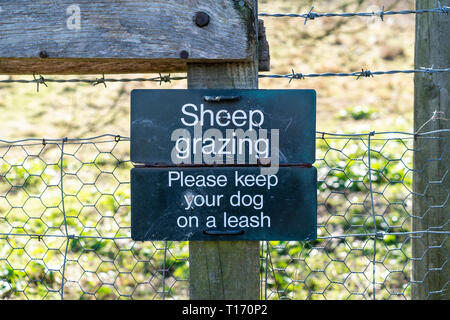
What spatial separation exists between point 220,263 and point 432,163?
1.03 meters

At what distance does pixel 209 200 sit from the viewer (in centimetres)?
178

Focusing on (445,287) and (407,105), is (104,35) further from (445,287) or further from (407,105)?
(407,105)

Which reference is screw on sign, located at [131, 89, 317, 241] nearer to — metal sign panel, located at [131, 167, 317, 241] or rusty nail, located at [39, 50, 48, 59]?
metal sign panel, located at [131, 167, 317, 241]

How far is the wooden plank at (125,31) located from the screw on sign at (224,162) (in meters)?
0.14

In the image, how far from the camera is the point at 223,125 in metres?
1.77

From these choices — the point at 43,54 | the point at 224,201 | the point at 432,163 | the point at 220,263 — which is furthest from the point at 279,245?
the point at 43,54

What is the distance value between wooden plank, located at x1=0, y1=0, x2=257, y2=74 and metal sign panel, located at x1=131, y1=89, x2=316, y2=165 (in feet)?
0.46

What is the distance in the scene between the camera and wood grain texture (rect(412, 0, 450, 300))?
2158mm

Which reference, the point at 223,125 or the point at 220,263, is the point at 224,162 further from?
the point at 220,263

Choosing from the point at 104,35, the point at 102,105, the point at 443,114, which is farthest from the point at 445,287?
the point at 102,105

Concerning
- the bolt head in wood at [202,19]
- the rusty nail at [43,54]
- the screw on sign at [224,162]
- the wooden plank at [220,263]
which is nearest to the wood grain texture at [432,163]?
the screw on sign at [224,162]

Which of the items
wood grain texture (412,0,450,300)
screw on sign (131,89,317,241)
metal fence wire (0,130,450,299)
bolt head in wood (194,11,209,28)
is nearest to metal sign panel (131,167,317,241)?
screw on sign (131,89,317,241)

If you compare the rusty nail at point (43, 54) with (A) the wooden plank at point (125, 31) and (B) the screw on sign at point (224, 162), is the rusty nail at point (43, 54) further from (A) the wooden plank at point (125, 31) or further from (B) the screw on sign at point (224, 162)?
(B) the screw on sign at point (224, 162)

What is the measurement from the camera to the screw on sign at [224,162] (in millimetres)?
1771
